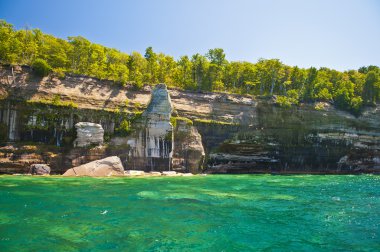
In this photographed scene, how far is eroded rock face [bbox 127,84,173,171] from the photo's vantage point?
144ft

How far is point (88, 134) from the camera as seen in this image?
40938 mm

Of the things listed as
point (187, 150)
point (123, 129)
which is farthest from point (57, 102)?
point (187, 150)

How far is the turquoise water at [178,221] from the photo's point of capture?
38.8 ft

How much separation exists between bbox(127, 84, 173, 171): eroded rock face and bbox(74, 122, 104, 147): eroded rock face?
4722 mm

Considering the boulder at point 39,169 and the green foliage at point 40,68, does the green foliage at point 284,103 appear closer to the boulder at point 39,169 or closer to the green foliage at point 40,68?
the green foliage at point 40,68

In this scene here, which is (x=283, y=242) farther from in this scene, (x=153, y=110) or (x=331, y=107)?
(x=331, y=107)

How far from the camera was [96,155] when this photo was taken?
41.1 m

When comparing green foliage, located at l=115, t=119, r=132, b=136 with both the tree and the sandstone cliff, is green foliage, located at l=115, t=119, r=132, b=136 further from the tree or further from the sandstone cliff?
the tree

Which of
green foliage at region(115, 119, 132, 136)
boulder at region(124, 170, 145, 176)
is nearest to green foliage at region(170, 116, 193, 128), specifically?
green foliage at region(115, 119, 132, 136)

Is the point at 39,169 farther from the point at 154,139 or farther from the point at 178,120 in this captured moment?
the point at 178,120

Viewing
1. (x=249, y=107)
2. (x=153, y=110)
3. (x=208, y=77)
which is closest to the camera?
(x=153, y=110)

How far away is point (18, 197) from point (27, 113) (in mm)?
23313

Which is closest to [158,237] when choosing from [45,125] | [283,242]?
[283,242]

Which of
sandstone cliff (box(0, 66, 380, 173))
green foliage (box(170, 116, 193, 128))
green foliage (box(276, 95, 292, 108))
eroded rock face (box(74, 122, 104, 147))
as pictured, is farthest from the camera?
Result: green foliage (box(276, 95, 292, 108))
